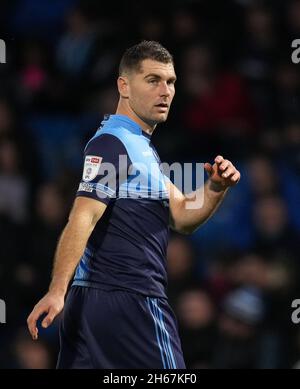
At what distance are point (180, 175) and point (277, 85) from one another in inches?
62.1

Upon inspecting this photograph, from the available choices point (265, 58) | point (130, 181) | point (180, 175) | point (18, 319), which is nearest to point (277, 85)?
point (265, 58)

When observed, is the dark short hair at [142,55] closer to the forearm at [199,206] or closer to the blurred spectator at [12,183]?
the forearm at [199,206]

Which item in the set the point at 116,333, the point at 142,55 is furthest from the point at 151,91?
the point at 116,333

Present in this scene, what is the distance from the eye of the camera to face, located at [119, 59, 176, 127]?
486 cm

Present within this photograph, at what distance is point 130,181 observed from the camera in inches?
182

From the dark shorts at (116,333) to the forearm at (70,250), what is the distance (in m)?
0.29

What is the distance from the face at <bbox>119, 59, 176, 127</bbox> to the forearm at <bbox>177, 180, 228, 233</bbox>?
0.37m

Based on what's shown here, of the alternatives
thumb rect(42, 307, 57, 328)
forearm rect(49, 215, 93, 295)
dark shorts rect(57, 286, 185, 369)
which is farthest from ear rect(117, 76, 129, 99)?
thumb rect(42, 307, 57, 328)

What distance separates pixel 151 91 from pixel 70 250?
90 centimetres

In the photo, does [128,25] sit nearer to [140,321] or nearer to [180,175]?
[180,175]

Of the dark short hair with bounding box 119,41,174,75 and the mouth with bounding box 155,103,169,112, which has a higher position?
the dark short hair with bounding box 119,41,174,75

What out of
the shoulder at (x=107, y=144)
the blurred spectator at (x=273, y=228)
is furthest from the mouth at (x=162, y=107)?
the blurred spectator at (x=273, y=228)

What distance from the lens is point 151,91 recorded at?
4.88 m

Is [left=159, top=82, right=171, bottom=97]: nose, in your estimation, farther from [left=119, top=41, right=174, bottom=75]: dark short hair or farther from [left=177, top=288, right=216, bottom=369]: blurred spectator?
[left=177, top=288, right=216, bottom=369]: blurred spectator
